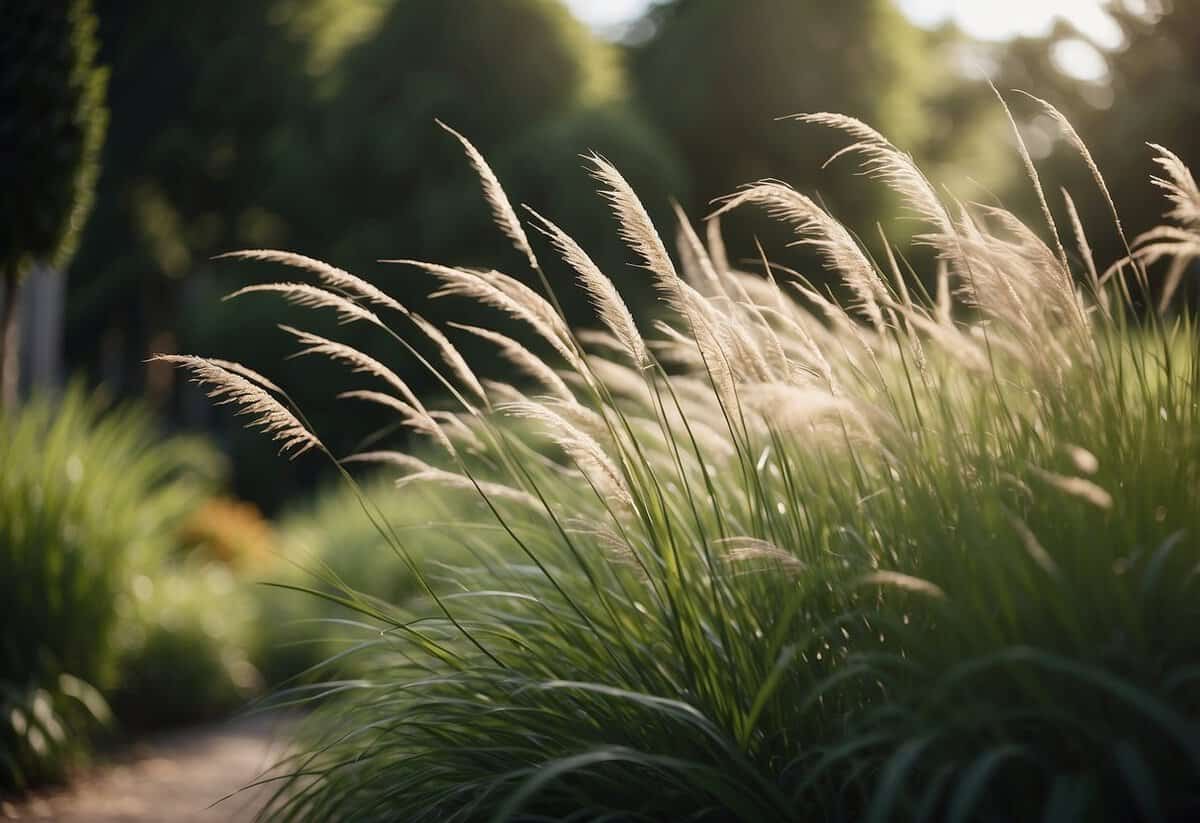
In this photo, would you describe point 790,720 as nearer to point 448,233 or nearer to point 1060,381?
point 1060,381

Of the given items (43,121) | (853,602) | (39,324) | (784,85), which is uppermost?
(43,121)

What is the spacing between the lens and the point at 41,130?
4801 millimetres

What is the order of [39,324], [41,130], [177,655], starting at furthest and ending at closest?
[39,324] → [177,655] → [41,130]

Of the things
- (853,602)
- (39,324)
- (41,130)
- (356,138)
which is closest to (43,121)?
(41,130)

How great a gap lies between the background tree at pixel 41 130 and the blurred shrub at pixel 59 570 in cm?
56

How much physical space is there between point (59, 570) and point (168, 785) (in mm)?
1059

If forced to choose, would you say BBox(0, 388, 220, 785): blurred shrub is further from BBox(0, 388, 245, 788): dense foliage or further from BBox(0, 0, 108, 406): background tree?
BBox(0, 0, 108, 406): background tree

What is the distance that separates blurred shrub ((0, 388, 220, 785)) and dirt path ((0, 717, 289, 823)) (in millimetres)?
177

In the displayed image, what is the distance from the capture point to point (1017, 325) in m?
1.78

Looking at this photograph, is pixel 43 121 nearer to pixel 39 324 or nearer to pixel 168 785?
pixel 168 785

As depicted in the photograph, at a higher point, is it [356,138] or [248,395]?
[356,138]

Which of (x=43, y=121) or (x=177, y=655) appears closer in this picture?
(x=43, y=121)

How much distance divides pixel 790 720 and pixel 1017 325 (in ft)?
2.62

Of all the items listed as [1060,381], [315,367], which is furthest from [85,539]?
[315,367]
